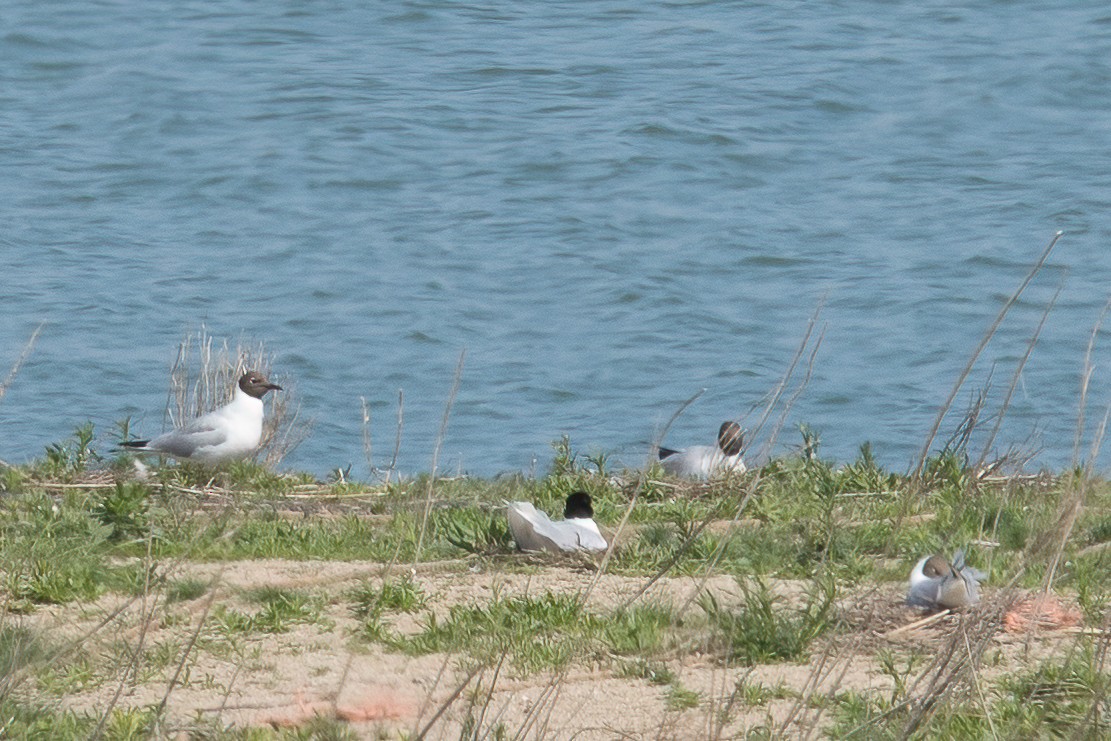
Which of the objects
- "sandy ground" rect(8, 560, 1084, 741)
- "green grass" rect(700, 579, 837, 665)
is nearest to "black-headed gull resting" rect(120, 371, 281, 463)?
"sandy ground" rect(8, 560, 1084, 741)

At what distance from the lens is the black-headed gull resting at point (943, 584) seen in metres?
5.90

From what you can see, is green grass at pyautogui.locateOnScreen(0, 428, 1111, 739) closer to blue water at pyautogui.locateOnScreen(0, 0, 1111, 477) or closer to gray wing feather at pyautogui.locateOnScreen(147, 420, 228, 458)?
gray wing feather at pyautogui.locateOnScreen(147, 420, 228, 458)

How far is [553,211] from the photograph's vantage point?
23047mm

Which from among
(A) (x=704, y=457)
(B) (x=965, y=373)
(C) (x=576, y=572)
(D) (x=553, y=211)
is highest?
(B) (x=965, y=373)

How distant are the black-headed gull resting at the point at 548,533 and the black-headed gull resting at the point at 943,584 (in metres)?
1.42

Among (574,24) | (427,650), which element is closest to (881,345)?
(574,24)

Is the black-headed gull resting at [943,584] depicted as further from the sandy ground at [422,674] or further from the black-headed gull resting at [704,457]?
the black-headed gull resting at [704,457]

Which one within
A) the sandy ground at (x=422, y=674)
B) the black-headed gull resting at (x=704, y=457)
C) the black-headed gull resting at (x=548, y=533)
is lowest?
the black-headed gull resting at (x=704, y=457)

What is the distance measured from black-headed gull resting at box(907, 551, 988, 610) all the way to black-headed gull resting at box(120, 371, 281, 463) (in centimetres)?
515

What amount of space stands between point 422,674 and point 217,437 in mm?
5167

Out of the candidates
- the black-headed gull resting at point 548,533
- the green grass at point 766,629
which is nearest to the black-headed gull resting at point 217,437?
the black-headed gull resting at point 548,533

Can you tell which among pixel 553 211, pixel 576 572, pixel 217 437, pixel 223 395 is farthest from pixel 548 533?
pixel 553 211

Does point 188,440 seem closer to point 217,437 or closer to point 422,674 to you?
point 217,437

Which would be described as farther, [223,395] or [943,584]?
[223,395]
